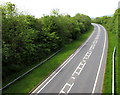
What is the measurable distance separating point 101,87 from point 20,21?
46.1ft

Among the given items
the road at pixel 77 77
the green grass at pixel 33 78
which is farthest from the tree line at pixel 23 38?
the road at pixel 77 77

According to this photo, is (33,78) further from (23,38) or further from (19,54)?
(23,38)

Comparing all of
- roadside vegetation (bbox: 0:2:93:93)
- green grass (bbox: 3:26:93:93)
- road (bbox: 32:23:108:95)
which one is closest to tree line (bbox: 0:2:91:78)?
roadside vegetation (bbox: 0:2:93:93)

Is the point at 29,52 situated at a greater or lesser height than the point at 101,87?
greater

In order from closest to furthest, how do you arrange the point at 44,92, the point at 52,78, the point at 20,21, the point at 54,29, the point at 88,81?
1. the point at 44,92
2. the point at 88,81
3. the point at 52,78
4. the point at 20,21
5. the point at 54,29

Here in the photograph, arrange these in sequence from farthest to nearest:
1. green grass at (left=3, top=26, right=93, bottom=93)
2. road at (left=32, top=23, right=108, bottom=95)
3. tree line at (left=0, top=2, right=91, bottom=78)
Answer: tree line at (left=0, top=2, right=91, bottom=78)
green grass at (left=3, top=26, right=93, bottom=93)
road at (left=32, top=23, right=108, bottom=95)

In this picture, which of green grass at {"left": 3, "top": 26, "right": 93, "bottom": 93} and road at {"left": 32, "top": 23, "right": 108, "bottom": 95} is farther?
green grass at {"left": 3, "top": 26, "right": 93, "bottom": 93}

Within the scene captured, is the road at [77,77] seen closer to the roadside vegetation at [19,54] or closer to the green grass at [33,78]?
the green grass at [33,78]

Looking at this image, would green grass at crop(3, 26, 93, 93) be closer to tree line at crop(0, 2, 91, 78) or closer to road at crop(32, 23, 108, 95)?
road at crop(32, 23, 108, 95)

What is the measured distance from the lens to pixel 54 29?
113 feet

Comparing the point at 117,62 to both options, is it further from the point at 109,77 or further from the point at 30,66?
the point at 30,66

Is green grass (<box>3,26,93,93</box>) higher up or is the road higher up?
green grass (<box>3,26,93,93</box>)

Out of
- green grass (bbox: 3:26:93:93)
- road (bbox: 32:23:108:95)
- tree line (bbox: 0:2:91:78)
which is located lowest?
road (bbox: 32:23:108:95)

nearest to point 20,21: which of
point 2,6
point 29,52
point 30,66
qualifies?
point 2,6
